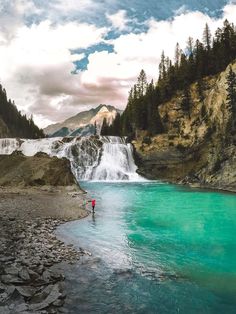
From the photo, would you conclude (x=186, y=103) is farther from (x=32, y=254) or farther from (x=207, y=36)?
(x=32, y=254)

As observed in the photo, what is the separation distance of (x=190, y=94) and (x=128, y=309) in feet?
266

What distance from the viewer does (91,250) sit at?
18125mm

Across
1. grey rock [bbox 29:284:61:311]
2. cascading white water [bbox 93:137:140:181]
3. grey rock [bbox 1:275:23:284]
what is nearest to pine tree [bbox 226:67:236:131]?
cascading white water [bbox 93:137:140:181]

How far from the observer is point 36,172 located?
46062 millimetres

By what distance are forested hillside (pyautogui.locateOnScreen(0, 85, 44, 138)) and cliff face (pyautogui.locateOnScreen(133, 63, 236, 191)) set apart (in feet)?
355

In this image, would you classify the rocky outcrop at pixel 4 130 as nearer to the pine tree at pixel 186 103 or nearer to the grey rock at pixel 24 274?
the pine tree at pixel 186 103

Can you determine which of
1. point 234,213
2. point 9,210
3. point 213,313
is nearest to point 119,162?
point 234,213

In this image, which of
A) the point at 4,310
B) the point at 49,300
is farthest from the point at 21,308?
the point at 49,300

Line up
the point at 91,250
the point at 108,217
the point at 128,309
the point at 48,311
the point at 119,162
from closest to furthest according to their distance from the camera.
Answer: the point at 48,311
the point at 128,309
the point at 91,250
the point at 108,217
the point at 119,162

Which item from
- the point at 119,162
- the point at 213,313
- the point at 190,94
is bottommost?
the point at 213,313

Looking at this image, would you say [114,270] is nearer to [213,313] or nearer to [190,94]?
[213,313]

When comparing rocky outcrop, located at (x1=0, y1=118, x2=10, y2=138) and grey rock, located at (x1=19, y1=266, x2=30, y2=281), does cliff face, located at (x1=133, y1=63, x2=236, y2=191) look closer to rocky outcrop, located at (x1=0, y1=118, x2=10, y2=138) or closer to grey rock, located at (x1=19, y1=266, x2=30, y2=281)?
grey rock, located at (x1=19, y1=266, x2=30, y2=281)

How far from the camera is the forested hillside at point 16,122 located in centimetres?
17816

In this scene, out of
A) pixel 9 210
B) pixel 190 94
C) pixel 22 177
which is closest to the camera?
pixel 9 210
